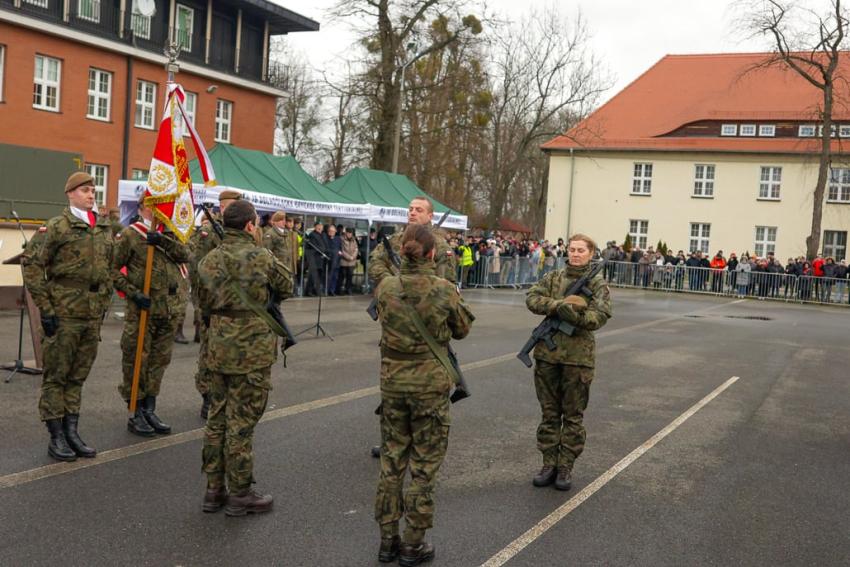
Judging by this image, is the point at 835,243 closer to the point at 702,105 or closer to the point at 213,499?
the point at 702,105

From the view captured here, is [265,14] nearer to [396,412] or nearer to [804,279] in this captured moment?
[804,279]

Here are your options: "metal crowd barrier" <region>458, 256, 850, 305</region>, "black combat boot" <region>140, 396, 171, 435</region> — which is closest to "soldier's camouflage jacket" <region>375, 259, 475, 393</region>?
"black combat boot" <region>140, 396, 171, 435</region>

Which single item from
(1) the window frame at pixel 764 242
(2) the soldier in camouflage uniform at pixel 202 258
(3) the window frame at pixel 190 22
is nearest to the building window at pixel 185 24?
(3) the window frame at pixel 190 22

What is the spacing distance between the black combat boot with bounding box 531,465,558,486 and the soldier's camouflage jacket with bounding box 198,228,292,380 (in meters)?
2.24

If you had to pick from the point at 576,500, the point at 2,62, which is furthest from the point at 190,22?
the point at 576,500

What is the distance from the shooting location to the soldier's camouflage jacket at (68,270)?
6.24m

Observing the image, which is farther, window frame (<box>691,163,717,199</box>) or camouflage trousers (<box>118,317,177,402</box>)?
window frame (<box>691,163,717,199</box>)

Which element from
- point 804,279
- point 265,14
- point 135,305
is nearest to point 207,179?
point 135,305

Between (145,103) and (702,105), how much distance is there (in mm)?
31259

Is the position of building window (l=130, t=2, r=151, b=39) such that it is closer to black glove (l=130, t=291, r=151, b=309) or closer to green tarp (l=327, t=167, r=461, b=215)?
green tarp (l=327, t=167, r=461, b=215)

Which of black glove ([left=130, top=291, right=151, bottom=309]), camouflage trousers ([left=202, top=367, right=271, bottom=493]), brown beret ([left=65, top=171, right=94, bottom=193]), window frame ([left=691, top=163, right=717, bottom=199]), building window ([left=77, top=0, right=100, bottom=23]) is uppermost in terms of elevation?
building window ([left=77, top=0, right=100, bottom=23])

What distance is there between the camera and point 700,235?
46531mm

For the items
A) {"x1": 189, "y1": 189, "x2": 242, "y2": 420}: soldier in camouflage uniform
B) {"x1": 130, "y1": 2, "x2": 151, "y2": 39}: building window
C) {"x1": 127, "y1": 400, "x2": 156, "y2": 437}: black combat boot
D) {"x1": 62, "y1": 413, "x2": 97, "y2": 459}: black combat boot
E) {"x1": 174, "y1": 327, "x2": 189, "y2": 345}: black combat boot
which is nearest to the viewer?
{"x1": 62, "y1": 413, "x2": 97, "y2": 459}: black combat boot

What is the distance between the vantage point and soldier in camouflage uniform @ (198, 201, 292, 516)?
522 centimetres
